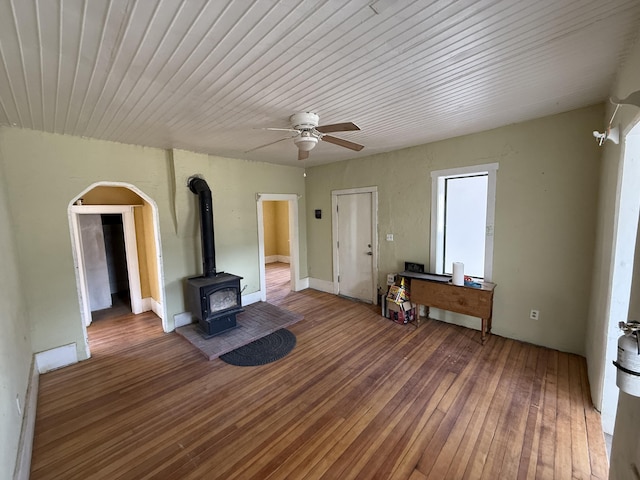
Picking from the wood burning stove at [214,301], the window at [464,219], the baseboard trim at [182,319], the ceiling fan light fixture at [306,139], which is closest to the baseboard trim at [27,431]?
the baseboard trim at [182,319]

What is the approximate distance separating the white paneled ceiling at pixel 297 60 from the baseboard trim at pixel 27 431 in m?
2.35

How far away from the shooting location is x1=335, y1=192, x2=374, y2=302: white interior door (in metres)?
4.61

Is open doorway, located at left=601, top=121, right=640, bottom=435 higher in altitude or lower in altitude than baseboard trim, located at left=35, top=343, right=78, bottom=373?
higher

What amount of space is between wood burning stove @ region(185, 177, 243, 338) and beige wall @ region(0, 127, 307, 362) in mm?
288

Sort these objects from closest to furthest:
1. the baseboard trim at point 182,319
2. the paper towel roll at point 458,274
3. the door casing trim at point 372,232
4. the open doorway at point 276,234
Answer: the paper towel roll at point 458,274 → the baseboard trim at point 182,319 → the door casing trim at point 372,232 → the open doorway at point 276,234

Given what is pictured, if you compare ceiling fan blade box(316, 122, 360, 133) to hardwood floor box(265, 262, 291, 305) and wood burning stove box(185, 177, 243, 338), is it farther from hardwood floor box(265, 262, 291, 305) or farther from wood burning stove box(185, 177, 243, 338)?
hardwood floor box(265, 262, 291, 305)

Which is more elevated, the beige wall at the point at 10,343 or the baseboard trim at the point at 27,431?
the beige wall at the point at 10,343

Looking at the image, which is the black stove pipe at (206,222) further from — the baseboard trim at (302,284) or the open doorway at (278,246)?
the baseboard trim at (302,284)

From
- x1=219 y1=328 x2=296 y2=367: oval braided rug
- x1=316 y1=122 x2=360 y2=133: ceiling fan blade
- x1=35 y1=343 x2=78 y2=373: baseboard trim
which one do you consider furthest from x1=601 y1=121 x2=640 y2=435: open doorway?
x1=35 y1=343 x2=78 y2=373: baseboard trim

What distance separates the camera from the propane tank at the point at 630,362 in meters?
0.97

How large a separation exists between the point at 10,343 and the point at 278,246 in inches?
271

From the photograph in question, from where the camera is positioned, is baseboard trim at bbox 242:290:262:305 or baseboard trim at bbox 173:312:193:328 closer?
baseboard trim at bbox 173:312:193:328

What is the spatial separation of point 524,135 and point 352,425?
3437mm

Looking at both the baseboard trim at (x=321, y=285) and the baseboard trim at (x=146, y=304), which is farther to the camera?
the baseboard trim at (x=321, y=285)
